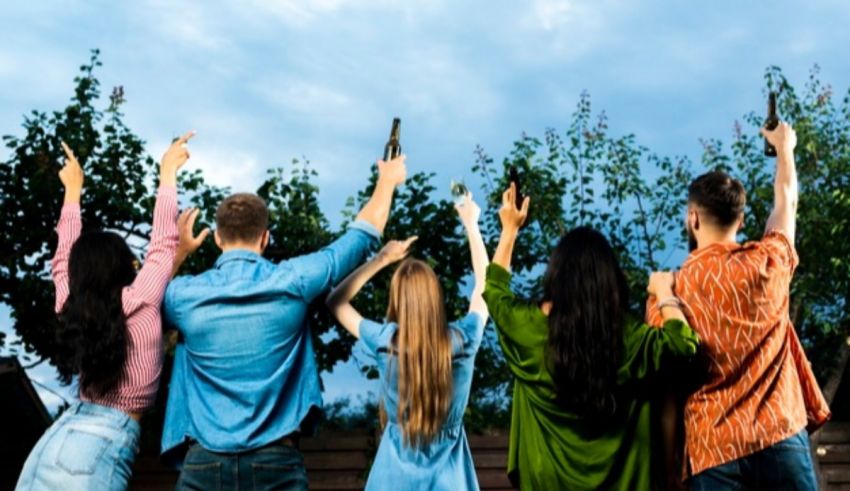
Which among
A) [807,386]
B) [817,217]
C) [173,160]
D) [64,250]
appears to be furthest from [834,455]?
[64,250]

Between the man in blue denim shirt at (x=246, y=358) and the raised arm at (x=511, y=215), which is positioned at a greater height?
the raised arm at (x=511, y=215)

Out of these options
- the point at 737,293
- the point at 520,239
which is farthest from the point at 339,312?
the point at 520,239

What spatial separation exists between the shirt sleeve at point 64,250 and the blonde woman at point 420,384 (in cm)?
120

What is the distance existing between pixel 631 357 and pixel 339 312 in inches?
49.6

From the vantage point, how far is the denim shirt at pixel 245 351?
14.1ft

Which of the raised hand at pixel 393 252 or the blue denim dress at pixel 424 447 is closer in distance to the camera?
the blue denim dress at pixel 424 447

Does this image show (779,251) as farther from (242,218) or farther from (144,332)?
(144,332)

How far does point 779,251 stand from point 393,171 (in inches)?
62.3

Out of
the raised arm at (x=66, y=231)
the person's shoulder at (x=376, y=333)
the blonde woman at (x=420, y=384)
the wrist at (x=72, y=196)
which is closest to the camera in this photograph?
the blonde woman at (x=420, y=384)

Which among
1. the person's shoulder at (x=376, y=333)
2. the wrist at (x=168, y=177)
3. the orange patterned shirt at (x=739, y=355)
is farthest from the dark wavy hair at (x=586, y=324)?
the wrist at (x=168, y=177)

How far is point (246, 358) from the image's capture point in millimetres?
4355

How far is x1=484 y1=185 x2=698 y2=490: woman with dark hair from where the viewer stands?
3.95 m

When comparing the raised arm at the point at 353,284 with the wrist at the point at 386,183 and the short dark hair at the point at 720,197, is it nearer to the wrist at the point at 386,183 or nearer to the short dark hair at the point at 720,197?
the wrist at the point at 386,183

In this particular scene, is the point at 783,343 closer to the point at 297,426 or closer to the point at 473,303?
the point at 473,303
